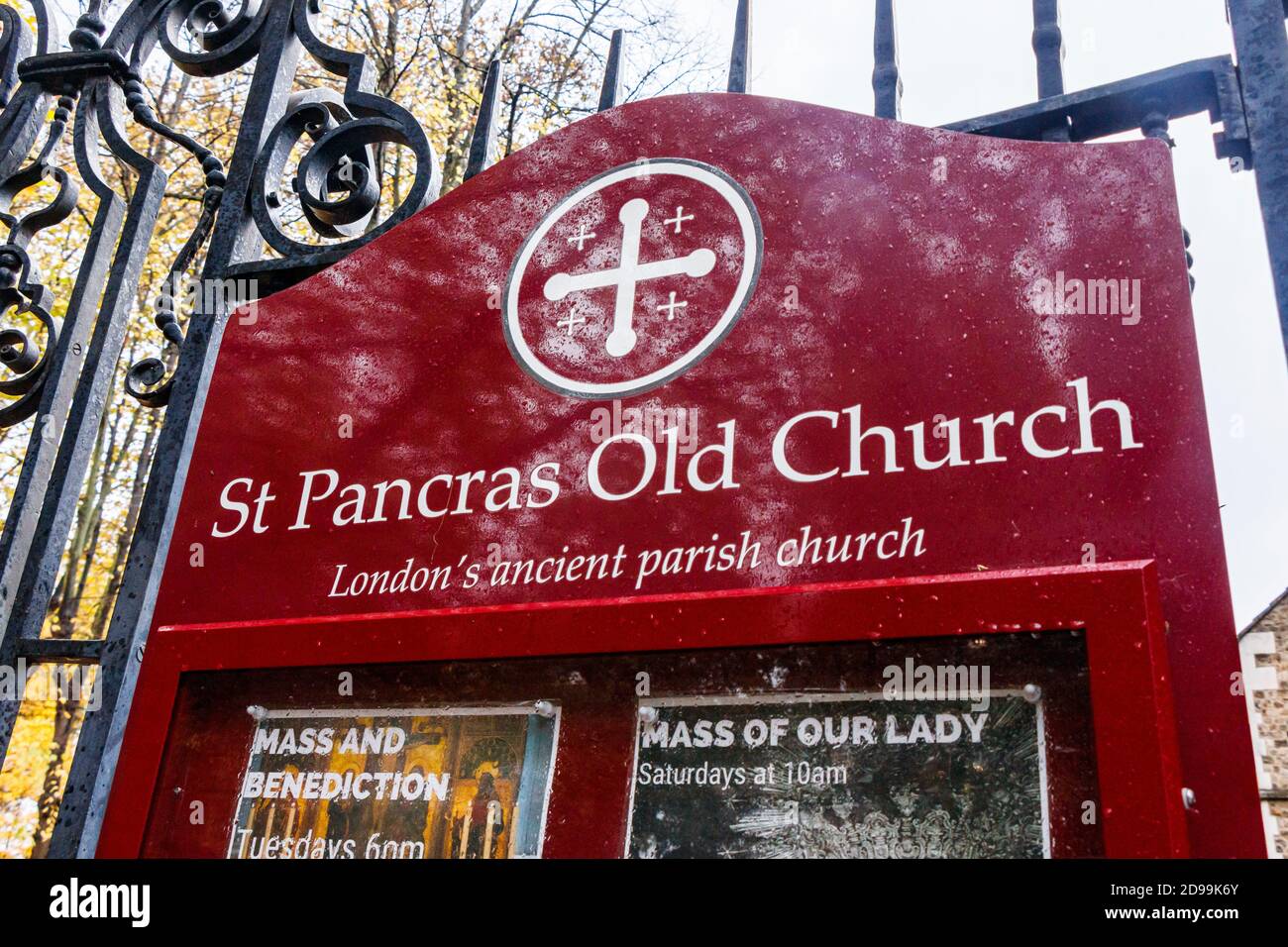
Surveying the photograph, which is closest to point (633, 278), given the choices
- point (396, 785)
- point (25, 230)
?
point (396, 785)

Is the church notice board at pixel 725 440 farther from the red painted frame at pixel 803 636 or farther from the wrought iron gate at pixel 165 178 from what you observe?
the wrought iron gate at pixel 165 178

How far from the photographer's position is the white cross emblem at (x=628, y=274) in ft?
8.85

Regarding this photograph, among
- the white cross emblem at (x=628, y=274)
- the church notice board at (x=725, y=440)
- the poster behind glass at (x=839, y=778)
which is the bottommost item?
the poster behind glass at (x=839, y=778)

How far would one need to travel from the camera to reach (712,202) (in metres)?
2.75

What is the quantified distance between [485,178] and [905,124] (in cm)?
115

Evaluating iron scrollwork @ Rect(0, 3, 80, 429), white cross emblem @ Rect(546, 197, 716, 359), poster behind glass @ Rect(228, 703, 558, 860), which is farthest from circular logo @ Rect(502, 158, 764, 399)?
iron scrollwork @ Rect(0, 3, 80, 429)

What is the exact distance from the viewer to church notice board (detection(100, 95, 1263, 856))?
2.02m

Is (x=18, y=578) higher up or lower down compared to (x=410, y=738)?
higher up

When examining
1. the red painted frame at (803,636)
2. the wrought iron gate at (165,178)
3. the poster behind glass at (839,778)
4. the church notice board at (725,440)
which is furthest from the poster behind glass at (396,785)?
the wrought iron gate at (165,178)

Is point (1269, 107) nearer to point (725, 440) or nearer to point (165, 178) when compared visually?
point (725, 440)

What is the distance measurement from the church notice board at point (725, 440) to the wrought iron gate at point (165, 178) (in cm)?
18

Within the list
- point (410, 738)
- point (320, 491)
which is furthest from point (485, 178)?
point (410, 738)
